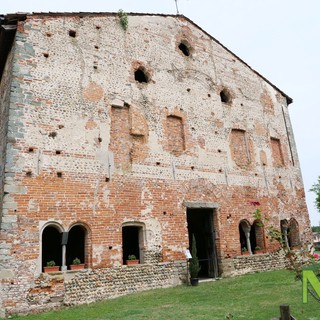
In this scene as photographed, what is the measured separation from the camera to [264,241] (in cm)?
1570

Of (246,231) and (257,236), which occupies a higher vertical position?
(246,231)

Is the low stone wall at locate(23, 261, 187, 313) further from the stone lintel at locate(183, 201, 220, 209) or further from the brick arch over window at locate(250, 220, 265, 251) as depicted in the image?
the brick arch over window at locate(250, 220, 265, 251)

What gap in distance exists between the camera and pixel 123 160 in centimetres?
1230

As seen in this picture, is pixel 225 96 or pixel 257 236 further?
pixel 225 96

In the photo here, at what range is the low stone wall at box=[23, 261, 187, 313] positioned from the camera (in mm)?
9633

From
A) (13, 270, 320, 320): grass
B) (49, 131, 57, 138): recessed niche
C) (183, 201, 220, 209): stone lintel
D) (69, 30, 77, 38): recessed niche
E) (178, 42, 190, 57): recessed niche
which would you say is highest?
(178, 42, 190, 57): recessed niche

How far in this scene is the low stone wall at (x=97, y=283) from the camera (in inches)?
379

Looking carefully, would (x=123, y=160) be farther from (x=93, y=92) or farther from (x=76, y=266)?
(x=76, y=266)

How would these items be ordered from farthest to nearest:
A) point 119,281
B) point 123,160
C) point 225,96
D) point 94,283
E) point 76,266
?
point 225,96
point 123,160
point 119,281
point 94,283
point 76,266

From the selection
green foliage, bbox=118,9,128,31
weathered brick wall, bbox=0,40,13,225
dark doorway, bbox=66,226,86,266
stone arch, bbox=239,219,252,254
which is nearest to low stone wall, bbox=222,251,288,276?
stone arch, bbox=239,219,252,254

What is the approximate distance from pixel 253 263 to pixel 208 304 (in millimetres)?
6706

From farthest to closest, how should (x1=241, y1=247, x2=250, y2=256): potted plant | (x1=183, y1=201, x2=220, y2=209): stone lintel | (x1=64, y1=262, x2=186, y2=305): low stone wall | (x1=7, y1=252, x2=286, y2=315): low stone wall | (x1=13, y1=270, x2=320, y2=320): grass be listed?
(x1=241, y1=247, x2=250, y2=256): potted plant → (x1=183, y1=201, x2=220, y2=209): stone lintel → (x1=64, y1=262, x2=186, y2=305): low stone wall → (x1=7, y1=252, x2=286, y2=315): low stone wall → (x1=13, y1=270, x2=320, y2=320): grass

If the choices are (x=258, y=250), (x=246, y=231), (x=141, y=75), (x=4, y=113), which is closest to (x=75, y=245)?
(x=4, y=113)

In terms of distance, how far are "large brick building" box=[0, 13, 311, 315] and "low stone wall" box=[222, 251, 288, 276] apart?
0.19 ft
